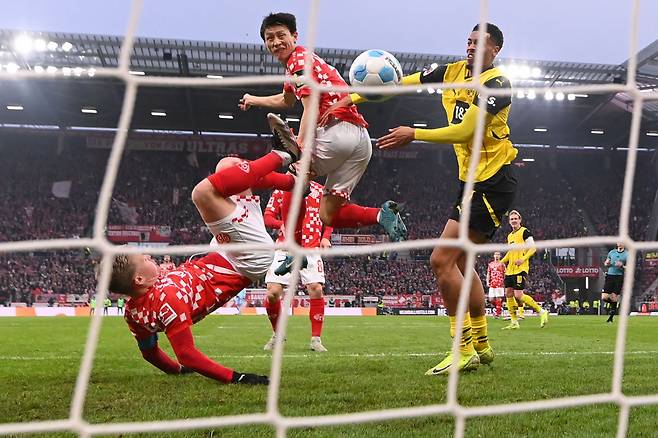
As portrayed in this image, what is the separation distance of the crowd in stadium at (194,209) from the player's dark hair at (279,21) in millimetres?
17802

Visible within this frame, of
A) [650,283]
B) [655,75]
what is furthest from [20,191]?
[650,283]

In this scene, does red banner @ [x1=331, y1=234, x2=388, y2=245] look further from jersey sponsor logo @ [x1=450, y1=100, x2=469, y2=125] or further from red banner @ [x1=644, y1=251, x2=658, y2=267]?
jersey sponsor logo @ [x1=450, y1=100, x2=469, y2=125]

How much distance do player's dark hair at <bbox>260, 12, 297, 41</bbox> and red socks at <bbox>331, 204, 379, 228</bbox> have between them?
1245 millimetres

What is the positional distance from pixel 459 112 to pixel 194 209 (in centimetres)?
2184

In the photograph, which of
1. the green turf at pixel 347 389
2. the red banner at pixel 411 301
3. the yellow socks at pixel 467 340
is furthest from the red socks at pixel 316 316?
the red banner at pixel 411 301

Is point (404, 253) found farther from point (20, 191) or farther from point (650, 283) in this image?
point (20, 191)

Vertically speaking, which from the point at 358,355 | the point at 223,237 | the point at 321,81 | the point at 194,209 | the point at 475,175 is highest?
the point at 194,209

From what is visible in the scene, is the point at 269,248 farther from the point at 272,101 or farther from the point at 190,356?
the point at 272,101

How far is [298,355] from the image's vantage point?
185 inches

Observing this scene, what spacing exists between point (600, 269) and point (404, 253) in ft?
23.5

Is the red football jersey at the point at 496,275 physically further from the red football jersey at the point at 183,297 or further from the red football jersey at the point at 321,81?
the red football jersey at the point at 183,297

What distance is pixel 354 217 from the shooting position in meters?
4.18

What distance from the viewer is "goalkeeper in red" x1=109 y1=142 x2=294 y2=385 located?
2879 millimetres

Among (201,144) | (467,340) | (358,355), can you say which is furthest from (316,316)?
(201,144)
